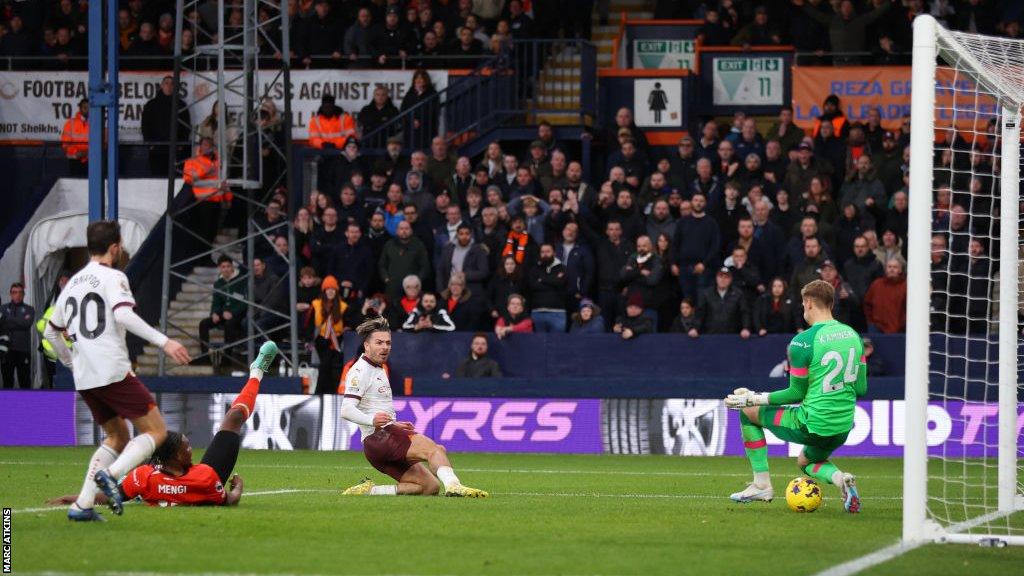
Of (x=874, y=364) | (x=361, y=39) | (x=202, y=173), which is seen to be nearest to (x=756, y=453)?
(x=874, y=364)

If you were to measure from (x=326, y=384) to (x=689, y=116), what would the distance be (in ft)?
29.1

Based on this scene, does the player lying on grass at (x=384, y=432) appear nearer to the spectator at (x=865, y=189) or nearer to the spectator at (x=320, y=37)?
the spectator at (x=865, y=189)

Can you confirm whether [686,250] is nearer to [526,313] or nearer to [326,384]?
[526,313]

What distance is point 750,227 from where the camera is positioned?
21.2 m

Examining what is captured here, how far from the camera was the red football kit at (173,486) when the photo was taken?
34.6 ft

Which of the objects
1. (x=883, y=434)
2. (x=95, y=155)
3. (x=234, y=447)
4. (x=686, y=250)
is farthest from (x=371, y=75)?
(x=234, y=447)

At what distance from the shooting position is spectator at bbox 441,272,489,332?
21969mm

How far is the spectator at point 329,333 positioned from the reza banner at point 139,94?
562 centimetres

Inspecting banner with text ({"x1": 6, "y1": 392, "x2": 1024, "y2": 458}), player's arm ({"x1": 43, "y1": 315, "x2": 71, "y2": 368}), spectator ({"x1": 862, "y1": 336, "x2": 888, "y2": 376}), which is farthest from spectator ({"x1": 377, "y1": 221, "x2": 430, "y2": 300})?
player's arm ({"x1": 43, "y1": 315, "x2": 71, "y2": 368})

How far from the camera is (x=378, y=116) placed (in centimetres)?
2625

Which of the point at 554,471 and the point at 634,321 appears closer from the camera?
the point at 554,471

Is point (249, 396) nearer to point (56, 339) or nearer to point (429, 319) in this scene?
point (56, 339)

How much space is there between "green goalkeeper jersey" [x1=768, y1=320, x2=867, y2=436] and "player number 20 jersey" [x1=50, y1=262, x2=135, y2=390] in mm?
4502

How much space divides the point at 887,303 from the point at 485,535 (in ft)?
41.8
